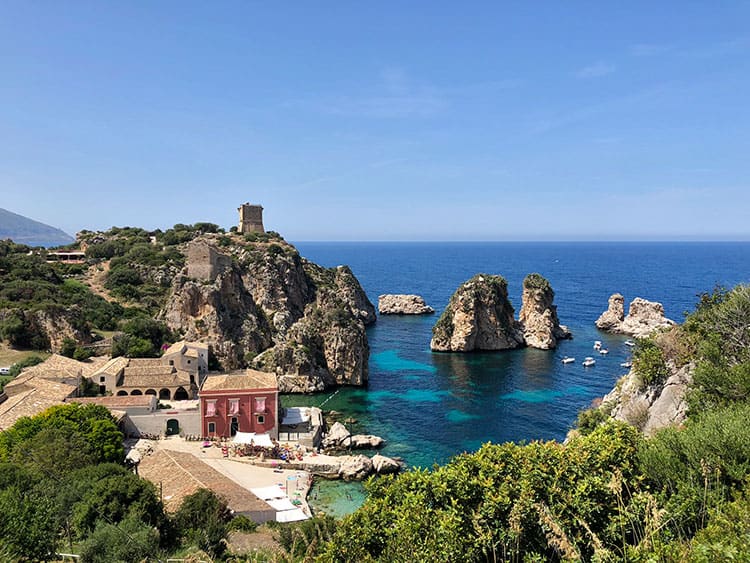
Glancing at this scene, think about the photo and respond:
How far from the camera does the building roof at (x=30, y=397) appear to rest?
2514 cm

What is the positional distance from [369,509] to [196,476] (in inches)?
537

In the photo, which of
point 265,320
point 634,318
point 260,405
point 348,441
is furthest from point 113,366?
point 634,318

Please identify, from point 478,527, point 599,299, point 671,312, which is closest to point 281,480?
point 478,527

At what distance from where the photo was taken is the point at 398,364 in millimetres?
51531

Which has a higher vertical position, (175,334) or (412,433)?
(175,334)

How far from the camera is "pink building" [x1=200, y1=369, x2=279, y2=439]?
31.4 m

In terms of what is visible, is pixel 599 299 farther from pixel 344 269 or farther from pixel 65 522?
pixel 65 522

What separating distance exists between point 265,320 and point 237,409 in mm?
22972

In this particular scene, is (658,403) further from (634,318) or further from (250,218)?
(250,218)

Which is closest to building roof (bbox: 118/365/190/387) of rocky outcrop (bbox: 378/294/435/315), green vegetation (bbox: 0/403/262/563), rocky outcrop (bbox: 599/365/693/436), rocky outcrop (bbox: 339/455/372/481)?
green vegetation (bbox: 0/403/262/563)

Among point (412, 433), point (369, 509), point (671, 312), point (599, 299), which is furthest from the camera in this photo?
point (599, 299)

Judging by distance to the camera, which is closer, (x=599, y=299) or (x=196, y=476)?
(x=196, y=476)

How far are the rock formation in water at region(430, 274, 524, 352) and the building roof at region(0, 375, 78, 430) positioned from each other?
39.2 m

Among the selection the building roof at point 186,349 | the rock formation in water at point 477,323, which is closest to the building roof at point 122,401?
the building roof at point 186,349
